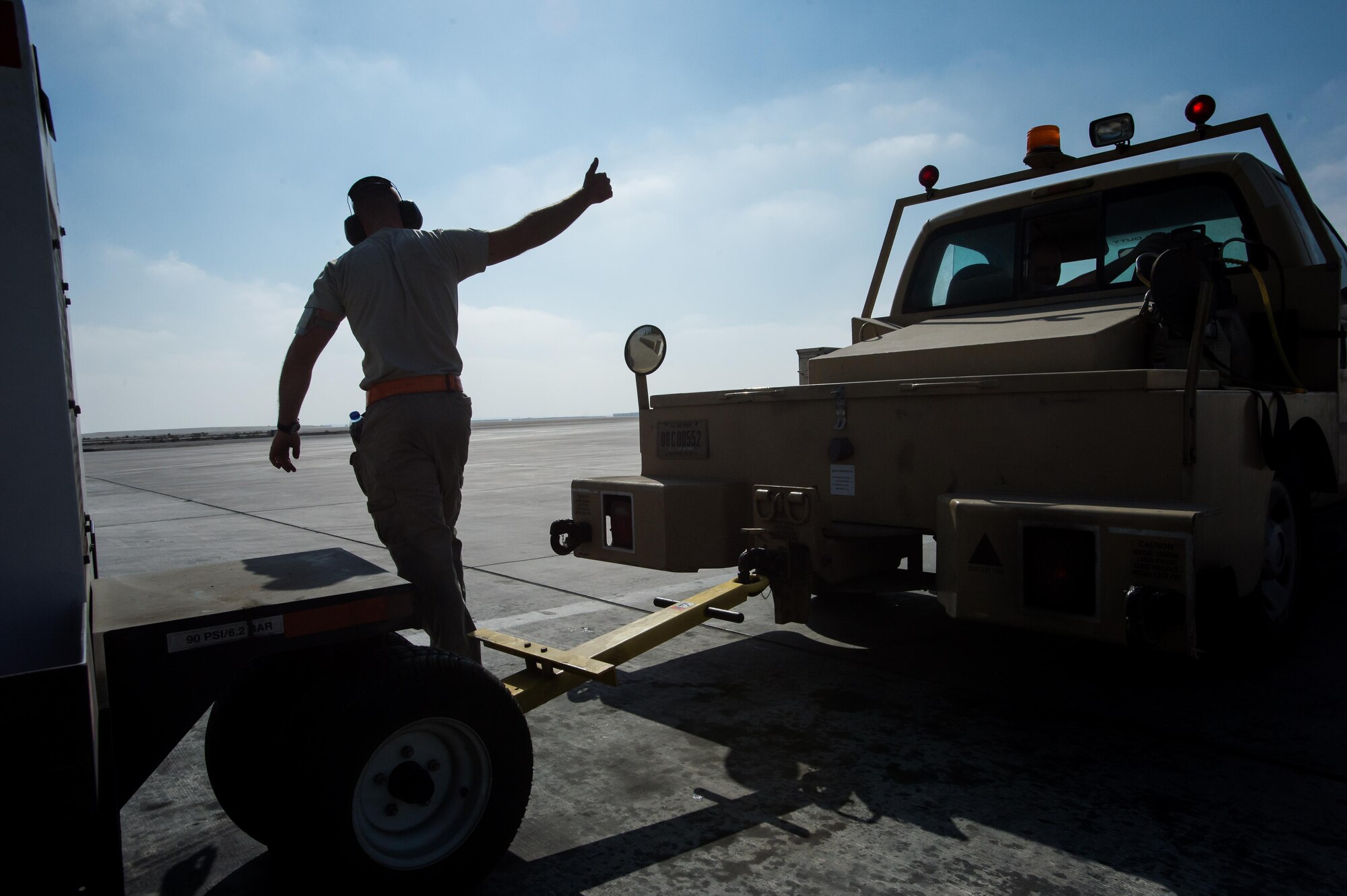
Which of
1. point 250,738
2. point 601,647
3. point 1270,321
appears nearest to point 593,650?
point 601,647

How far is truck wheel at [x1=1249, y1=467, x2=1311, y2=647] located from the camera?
3646 mm

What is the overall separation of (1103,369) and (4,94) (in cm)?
322

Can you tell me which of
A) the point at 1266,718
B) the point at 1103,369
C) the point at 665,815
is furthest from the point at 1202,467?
the point at 665,815

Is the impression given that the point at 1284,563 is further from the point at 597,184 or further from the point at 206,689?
the point at 206,689

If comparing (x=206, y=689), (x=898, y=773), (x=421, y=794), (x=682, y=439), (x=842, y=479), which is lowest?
(x=898, y=773)

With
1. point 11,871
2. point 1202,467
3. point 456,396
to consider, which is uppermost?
point 456,396

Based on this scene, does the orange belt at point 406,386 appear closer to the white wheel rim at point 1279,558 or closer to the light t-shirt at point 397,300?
the light t-shirt at point 397,300

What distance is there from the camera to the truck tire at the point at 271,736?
1966mm

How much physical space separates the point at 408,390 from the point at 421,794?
1.36 metres

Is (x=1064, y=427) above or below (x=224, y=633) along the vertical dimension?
above

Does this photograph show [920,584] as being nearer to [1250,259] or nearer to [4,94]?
[1250,259]

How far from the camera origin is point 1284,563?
3.81 metres

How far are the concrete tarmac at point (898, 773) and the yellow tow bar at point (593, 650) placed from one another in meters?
0.35

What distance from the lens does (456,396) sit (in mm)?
3115
